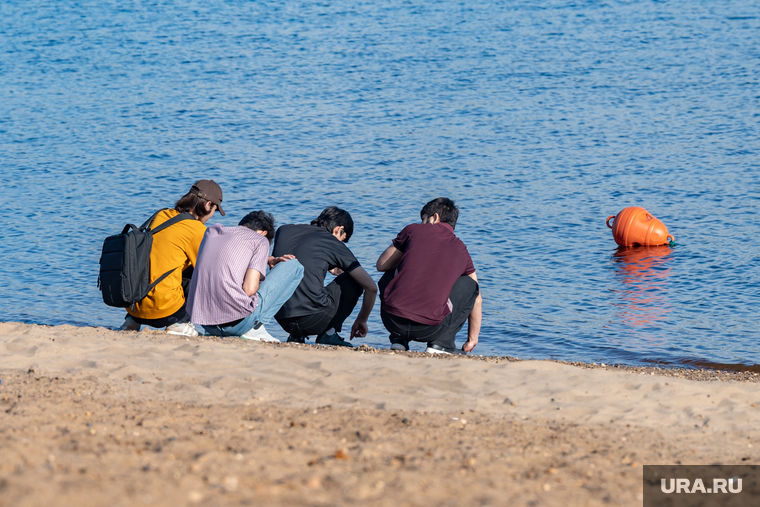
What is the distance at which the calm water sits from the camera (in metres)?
9.73

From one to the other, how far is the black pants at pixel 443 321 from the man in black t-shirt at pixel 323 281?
0.33 metres

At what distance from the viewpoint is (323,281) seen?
626 cm

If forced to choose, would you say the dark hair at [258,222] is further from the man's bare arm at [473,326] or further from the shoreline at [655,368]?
the man's bare arm at [473,326]

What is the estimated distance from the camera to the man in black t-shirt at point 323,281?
→ 6.21 metres

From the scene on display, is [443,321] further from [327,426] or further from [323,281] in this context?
[327,426]

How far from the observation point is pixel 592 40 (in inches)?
1078

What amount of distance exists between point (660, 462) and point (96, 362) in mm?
3691

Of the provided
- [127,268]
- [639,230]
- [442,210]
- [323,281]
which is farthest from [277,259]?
[639,230]

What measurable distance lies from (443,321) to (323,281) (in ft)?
3.57

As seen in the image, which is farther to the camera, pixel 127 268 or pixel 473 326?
pixel 473 326

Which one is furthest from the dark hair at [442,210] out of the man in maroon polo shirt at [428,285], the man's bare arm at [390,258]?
the man's bare arm at [390,258]

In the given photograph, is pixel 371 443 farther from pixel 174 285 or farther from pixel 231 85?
pixel 231 85

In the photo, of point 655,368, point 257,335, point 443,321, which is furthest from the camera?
point 655,368

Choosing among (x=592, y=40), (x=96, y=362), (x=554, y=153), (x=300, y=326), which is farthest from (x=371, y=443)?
(x=592, y=40)
